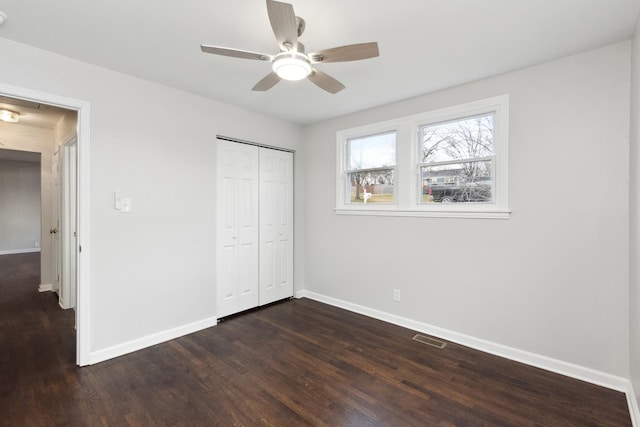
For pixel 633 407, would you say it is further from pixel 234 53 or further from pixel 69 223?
pixel 69 223

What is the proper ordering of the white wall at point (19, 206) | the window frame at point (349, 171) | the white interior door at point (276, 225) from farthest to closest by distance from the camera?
1. the white wall at point (19, 206)
2. the white interior door at point (276, 225)
3. the window frame at point (349, 171)

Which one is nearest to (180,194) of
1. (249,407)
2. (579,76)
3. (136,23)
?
(136,23)

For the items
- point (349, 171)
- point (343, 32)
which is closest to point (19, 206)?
point (349, 171)

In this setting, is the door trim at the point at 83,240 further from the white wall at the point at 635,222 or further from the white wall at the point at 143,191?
the white wall at the point at 635,222

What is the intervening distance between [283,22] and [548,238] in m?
2.60

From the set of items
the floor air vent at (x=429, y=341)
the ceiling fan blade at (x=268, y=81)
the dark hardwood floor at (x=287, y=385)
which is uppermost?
the ceiling fan blade at (x=268, y=81)

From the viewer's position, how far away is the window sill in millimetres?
2764

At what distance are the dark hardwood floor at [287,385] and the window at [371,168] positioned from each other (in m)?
1.60

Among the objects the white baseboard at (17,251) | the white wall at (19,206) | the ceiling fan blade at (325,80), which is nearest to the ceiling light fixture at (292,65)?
the ceiling fan blade at (325,80)

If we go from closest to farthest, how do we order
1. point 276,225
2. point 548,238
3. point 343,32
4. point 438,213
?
point 343,32 → point 548,238 → point 438,213 → point 276,225

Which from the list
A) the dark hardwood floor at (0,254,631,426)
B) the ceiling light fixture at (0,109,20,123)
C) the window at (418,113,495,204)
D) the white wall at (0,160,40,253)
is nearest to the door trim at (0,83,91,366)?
the dark hardwood floor at (0,254,631,426)

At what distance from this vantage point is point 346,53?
5.76 ft

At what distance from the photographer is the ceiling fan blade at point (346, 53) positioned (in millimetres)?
1684

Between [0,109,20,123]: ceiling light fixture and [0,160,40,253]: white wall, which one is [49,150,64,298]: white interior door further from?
[0,160,40,253]: white wall
